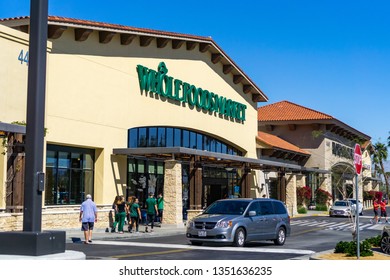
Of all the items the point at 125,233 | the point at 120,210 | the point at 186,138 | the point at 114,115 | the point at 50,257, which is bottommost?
the point at 125,233

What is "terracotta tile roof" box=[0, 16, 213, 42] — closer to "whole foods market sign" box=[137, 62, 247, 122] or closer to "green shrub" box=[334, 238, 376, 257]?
"whole foods market sign" box=[137, 62, 247, 122]

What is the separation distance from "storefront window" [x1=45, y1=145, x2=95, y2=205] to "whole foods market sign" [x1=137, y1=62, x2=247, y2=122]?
232 inches

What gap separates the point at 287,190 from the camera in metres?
47.7

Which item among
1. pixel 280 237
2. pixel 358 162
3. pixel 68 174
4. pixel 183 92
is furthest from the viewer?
pixel 183 92

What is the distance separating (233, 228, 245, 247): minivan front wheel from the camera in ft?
63.8

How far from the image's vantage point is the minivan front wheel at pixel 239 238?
19453 millimetres

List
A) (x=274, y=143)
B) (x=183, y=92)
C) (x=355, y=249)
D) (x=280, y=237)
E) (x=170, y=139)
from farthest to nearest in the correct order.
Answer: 1. (x=274, y=143)
2. (x=183, y=92)
3. (x=170, y=139)
4. (x=280, y=237)
5. (x=355, y=249)

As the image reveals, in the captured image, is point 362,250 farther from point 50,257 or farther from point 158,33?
point 158,33

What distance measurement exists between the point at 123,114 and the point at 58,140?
545cm

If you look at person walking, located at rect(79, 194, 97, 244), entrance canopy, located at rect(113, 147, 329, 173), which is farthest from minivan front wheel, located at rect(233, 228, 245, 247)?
entrance canopy, located at rect(113, 147, 329, 173)

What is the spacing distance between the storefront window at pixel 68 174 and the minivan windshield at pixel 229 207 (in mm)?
8430

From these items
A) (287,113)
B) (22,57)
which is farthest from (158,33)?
(287,113)

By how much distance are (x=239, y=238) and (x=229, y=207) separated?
61.7 inches

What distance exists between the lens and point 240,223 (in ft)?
64.7
